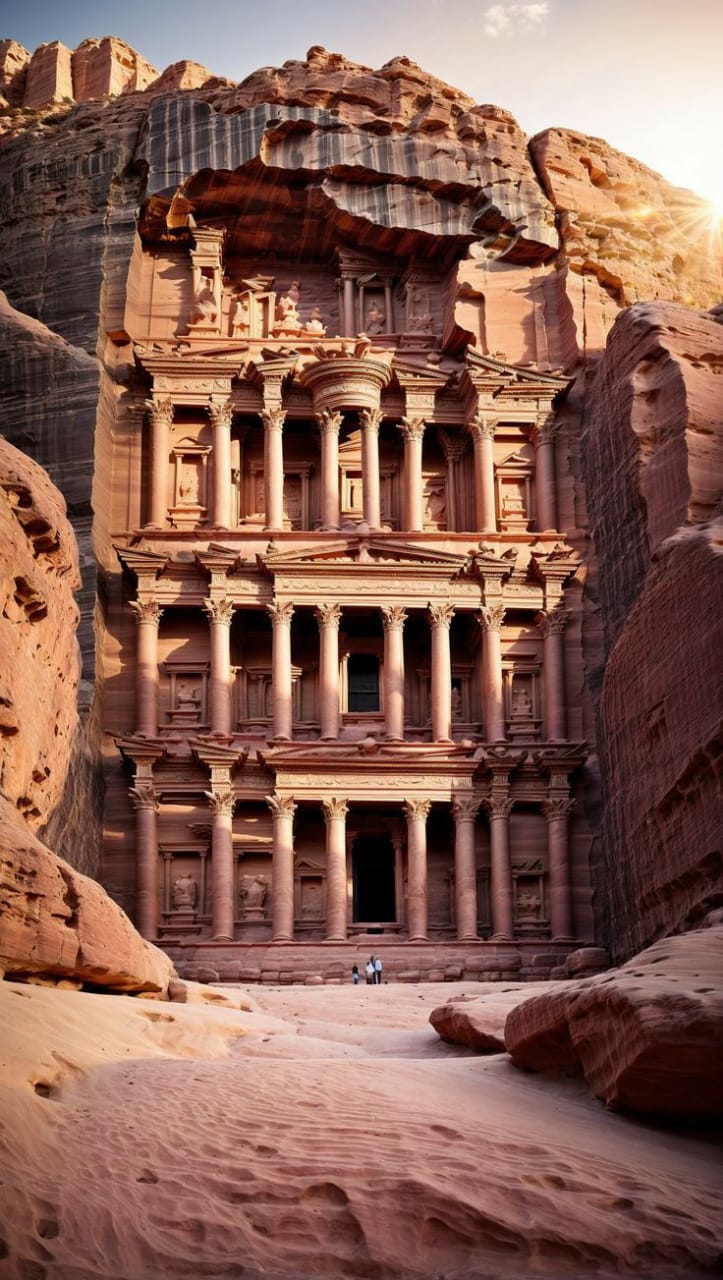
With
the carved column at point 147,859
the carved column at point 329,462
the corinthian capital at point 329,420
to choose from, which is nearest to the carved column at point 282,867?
the carved column at point 147,859

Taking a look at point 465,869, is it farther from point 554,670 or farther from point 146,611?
point 146,611

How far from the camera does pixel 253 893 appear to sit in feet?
128

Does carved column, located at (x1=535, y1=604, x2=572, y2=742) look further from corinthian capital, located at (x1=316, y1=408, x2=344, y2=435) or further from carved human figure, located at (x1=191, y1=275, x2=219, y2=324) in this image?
carved human figure, located at (x1=191, y1=275, x2=219, y2=324)

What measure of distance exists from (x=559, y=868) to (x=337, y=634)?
8.25 meters

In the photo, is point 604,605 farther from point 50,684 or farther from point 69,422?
point 50,684

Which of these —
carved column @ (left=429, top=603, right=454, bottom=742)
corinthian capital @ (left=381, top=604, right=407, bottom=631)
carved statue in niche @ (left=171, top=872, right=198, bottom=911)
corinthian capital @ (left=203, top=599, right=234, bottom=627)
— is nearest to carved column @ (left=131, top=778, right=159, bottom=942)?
carved statue in niche @ (left=171, top=872, right=198, bottom=911)

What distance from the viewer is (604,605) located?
3956 centimetres

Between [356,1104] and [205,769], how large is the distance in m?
26.7

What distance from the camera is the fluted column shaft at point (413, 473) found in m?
42.5

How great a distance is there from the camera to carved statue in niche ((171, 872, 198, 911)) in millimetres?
38562

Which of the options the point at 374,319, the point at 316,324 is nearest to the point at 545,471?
the point at 374,319

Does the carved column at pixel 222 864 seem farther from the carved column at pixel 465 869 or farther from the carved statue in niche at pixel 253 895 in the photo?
the carved column at pixel 465 869

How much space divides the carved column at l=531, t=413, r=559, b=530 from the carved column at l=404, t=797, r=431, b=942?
8952mm

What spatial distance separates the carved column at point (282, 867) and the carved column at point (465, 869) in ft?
13.4
